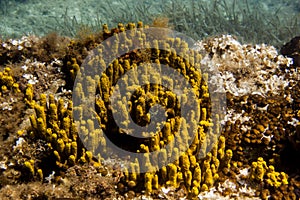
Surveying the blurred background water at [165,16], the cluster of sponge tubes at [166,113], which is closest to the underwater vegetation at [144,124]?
the cluster of sponge tubes at [166,113]

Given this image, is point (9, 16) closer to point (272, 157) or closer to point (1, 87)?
point (1, 87)

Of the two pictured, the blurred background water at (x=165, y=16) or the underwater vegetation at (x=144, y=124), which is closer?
the underwater vegetation at (x=144, y=124)

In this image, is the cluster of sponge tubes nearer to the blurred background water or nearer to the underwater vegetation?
the underwater vegetation

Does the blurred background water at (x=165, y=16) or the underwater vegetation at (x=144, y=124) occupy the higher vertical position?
the blurred background water at (x=165, y=16)

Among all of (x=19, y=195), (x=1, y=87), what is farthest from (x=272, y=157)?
(x=1, y=87)

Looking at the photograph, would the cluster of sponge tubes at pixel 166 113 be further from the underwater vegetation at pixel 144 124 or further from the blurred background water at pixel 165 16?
the blurred background water at pixel 165 16

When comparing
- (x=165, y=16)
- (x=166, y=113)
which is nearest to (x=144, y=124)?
(x=166, y=113)
